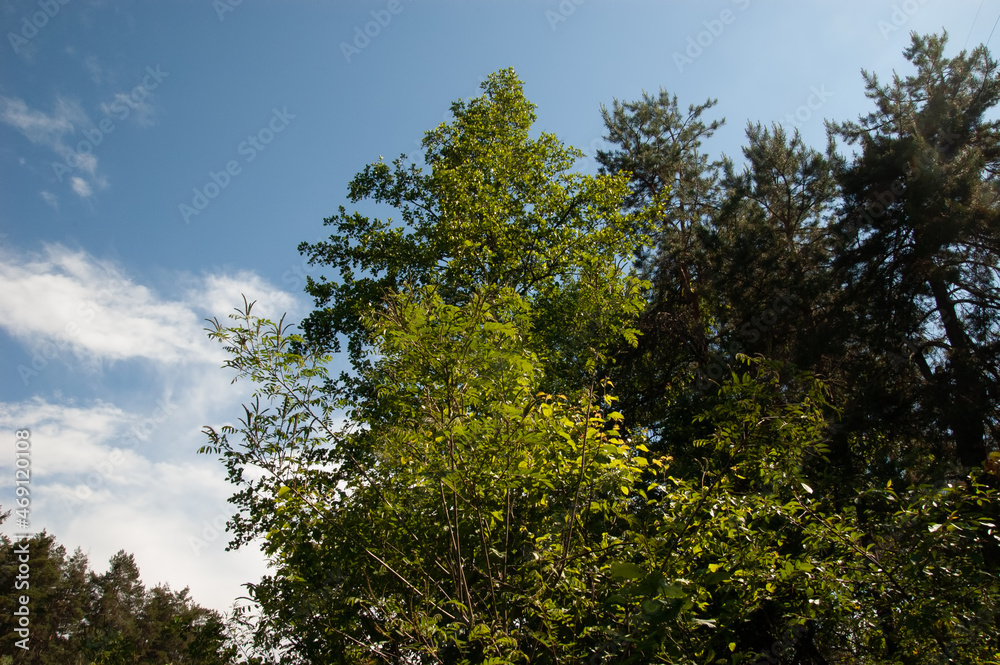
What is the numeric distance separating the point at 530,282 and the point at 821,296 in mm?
5824

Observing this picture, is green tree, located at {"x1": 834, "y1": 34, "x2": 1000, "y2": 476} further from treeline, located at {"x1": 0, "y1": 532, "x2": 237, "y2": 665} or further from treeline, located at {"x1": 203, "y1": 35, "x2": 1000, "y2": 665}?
treeline, located at {"x1": 0, "y1": 532, "x2": 237, "y2": 665}

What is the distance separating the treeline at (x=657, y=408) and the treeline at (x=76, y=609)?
32.7 meters

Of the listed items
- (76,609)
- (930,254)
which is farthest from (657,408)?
(76,609)

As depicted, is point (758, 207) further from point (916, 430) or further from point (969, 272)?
point (916, 430)

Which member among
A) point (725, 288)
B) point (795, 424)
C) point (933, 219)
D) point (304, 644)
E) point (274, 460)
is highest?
point (725, 288)

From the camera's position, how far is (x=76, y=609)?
47.4 meters

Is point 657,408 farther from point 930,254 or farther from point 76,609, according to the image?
point 76,609

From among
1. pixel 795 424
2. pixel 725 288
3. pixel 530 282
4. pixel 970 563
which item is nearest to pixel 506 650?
pixel 795 424

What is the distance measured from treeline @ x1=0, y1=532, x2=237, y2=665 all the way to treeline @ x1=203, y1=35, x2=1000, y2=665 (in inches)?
1288

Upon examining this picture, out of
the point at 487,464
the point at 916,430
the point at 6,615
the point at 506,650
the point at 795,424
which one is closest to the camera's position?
the point at 506,650

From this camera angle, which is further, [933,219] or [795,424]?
[933,219]

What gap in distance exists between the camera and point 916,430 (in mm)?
8555

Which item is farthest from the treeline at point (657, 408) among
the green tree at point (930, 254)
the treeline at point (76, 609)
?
the treeline at point (76, 609)

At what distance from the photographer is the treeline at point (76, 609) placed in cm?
3884
